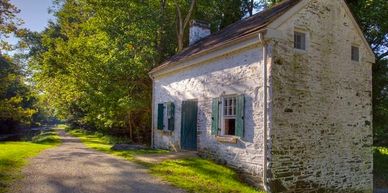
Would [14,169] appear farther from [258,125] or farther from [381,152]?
[381,152]

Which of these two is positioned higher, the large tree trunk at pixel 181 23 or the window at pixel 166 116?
the large tree trunk at pixel 181 23

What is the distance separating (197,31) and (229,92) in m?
8.85

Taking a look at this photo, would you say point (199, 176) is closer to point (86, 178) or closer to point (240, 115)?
point (240, 115)

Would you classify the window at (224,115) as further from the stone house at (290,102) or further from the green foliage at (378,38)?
the green foliage at (378,38)

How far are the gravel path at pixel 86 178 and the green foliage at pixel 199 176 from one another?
493 mm

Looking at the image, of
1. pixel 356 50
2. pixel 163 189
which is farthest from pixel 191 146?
pixel 356 50

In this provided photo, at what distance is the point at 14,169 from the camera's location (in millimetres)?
9938

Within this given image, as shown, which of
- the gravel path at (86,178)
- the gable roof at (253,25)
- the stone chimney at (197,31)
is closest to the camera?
the gravel path at (86,178)

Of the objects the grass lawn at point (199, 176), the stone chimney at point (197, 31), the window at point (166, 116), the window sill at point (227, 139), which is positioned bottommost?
the grass lawn at point (199, 176)

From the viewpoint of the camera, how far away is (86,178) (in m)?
9.24

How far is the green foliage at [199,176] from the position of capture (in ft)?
29.9

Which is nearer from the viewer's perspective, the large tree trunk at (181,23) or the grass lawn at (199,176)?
the grass lawn at (199,176)

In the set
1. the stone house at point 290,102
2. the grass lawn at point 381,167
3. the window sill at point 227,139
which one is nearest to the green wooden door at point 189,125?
the stone house at point 290,102

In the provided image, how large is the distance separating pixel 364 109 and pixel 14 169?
41.8 ft
